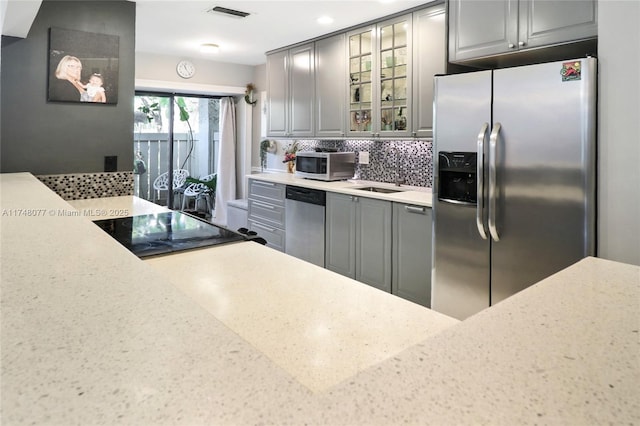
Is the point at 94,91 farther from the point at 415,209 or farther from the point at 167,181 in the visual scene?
the point at 167,181

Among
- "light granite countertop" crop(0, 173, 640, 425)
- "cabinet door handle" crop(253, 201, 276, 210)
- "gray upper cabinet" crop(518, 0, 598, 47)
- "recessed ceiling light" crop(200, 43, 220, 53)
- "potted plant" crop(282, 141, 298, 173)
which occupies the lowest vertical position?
"light granite countertop" crop(0, 173, 640, 425)

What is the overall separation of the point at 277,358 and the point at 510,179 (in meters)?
1.95

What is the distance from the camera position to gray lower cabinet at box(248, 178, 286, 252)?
471cm

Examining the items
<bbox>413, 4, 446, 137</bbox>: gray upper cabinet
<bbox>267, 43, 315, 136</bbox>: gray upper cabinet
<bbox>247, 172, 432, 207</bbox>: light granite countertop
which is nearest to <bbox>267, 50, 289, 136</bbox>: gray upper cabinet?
<bbox>267, 43, 315, 136</bbox>: gray upper cabinet

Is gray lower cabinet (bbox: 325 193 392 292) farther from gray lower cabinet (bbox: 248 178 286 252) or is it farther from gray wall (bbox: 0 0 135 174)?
gray wall (bbox: 0 0 135 174)

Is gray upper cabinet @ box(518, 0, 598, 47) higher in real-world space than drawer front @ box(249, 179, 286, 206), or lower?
higher

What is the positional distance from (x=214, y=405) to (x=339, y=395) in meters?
0.13

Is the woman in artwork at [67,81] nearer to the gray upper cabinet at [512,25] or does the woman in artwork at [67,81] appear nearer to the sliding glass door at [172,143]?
the gray upper cabinet at [512,25]

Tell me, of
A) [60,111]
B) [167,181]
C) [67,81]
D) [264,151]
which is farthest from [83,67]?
[167,181]

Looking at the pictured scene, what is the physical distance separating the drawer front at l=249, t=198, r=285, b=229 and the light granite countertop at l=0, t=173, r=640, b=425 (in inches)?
143

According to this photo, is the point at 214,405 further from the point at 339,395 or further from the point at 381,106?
the point at 381,106

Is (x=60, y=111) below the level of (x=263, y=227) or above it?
above

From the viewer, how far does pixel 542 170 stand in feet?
7.52

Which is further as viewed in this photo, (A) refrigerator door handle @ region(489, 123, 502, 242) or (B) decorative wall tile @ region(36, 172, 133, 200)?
(B) decorative wall tile @ region(36, 172, 133, 200)
